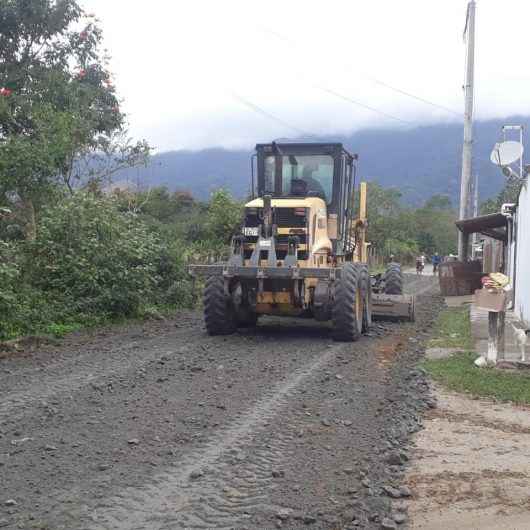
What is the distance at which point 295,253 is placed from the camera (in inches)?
451

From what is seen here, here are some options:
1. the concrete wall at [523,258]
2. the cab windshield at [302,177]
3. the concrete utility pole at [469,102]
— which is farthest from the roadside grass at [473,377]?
the concrete utility pole at [469,102]

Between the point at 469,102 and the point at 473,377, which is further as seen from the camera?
the point at 469,102

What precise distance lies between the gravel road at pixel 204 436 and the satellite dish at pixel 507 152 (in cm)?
871

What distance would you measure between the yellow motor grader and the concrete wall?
3313mm

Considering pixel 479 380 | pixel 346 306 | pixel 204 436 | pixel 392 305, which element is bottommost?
pixel 204 436

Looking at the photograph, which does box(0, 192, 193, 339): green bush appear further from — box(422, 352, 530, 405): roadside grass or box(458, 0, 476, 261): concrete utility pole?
box(458, 0, 476, 261): concrete utility pole

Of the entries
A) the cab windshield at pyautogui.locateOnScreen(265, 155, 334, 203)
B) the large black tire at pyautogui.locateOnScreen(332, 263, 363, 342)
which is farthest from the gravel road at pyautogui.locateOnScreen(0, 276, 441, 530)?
the cab windshield at pyautogui.locateOnScreen(265, 155, 334, 203)

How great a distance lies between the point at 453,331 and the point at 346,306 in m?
3.15

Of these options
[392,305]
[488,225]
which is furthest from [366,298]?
[488,225]

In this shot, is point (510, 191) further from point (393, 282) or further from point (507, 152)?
point (393, 282)

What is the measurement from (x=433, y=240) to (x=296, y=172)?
213 ft

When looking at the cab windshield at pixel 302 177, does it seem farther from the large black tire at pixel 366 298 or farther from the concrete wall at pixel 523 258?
the concrete wall at pixel 523 258

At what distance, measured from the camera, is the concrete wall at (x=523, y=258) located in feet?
45.2

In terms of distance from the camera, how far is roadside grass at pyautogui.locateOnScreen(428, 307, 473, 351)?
451 inches
